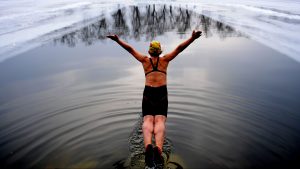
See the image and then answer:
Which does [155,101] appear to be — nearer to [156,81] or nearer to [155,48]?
[156,81]

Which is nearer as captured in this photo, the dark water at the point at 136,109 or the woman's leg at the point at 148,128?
the woman's leg at the point at 148,128

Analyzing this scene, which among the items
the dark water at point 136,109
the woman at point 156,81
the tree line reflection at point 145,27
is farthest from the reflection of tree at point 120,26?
the woman at point 156,81

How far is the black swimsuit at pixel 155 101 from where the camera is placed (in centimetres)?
634

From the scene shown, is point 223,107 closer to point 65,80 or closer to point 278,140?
point 278,140

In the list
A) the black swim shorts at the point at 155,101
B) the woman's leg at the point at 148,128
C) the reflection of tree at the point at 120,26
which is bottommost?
the reflection of tree at the point at 120,26

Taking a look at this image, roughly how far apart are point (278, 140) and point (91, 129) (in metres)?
4.18

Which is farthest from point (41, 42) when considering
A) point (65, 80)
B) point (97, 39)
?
point (65, 80)

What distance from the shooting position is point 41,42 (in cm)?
1786

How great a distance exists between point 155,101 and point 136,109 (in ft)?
7.98

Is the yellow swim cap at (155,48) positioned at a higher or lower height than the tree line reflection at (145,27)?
higher

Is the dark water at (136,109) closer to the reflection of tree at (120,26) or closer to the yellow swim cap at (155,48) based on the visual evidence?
the yellow swim cap at (155,48)

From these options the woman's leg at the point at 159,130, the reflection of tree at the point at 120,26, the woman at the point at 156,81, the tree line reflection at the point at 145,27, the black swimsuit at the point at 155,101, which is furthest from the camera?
the reflection of tree at the point at 120,26

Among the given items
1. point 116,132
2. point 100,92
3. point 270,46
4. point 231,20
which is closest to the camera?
point 116,132

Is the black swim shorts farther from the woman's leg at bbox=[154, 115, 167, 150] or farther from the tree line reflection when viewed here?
the tree line reflection
